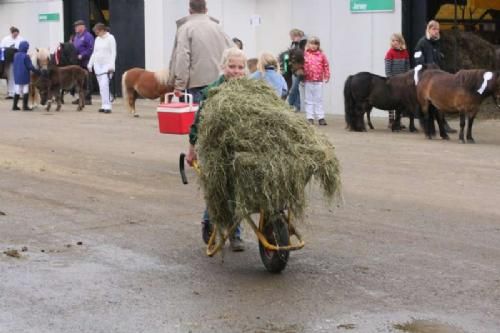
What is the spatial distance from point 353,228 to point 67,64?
1585cm

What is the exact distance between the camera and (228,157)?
6.99 meters

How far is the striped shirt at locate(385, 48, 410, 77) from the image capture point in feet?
60.1

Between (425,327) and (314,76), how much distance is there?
12895mm

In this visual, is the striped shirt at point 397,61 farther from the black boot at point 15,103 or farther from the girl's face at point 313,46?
the black boot at point 15,103

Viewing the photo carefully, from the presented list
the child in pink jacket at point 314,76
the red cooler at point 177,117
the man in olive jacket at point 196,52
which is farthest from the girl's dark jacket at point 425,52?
the red cooler at point 177,117

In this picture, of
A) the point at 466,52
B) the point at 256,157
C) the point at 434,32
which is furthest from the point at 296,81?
the point at 256,157

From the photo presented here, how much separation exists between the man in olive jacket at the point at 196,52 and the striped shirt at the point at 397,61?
25.2 ft

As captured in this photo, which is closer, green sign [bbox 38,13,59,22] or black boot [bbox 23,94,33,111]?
black boot [bbox 23,94,33,111]

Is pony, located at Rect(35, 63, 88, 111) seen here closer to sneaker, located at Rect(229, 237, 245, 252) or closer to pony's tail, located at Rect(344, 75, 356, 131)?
pony's tail, located at Rect(344, 75, 356, 131)

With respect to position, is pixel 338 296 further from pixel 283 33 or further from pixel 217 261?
pixel 283 33

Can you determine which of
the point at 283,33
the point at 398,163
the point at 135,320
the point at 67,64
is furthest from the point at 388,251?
the point at 67,64

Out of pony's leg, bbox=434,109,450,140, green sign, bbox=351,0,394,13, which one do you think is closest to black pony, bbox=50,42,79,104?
green sign, bbox=351,0,394,13

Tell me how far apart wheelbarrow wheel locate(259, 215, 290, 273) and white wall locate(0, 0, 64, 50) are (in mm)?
22005

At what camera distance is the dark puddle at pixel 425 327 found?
19.6 ft
